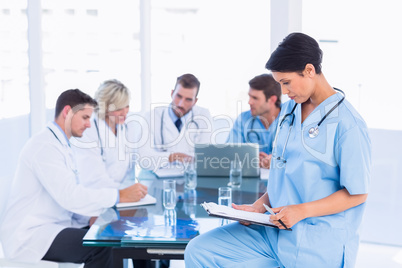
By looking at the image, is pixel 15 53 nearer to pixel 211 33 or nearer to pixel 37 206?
pixel 37 206

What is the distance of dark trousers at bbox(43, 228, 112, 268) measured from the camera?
2.20m

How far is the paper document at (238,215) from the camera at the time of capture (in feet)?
5.42

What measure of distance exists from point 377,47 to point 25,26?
270 cm

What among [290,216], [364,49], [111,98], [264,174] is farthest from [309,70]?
[364,49]

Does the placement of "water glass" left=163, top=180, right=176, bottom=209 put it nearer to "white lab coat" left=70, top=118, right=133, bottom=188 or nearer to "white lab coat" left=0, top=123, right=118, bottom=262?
"white lab coat" left=0, top=123, right=118, bottom=262

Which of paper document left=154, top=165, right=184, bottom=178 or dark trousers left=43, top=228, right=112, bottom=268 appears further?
paper document left=154, top=165, right=184, bottom=178

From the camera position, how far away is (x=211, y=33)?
5023mm

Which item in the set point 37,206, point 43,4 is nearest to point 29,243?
point 37,206

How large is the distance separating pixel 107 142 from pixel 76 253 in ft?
3.08

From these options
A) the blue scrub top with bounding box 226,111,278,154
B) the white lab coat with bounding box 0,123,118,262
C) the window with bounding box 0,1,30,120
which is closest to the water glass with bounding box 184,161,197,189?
the white lab coat with bounding box 0,123,118,262

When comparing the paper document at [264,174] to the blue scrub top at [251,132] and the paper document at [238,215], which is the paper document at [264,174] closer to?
the blue scrub top at [251,132]

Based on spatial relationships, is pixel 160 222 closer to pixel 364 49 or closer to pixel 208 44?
pixel 364 49

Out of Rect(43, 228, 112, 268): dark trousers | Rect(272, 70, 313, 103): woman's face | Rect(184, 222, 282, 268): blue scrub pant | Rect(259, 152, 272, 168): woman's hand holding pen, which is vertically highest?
Rect(272, 70, 313, 103): woman's face

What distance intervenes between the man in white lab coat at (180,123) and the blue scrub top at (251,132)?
1.22 ft
